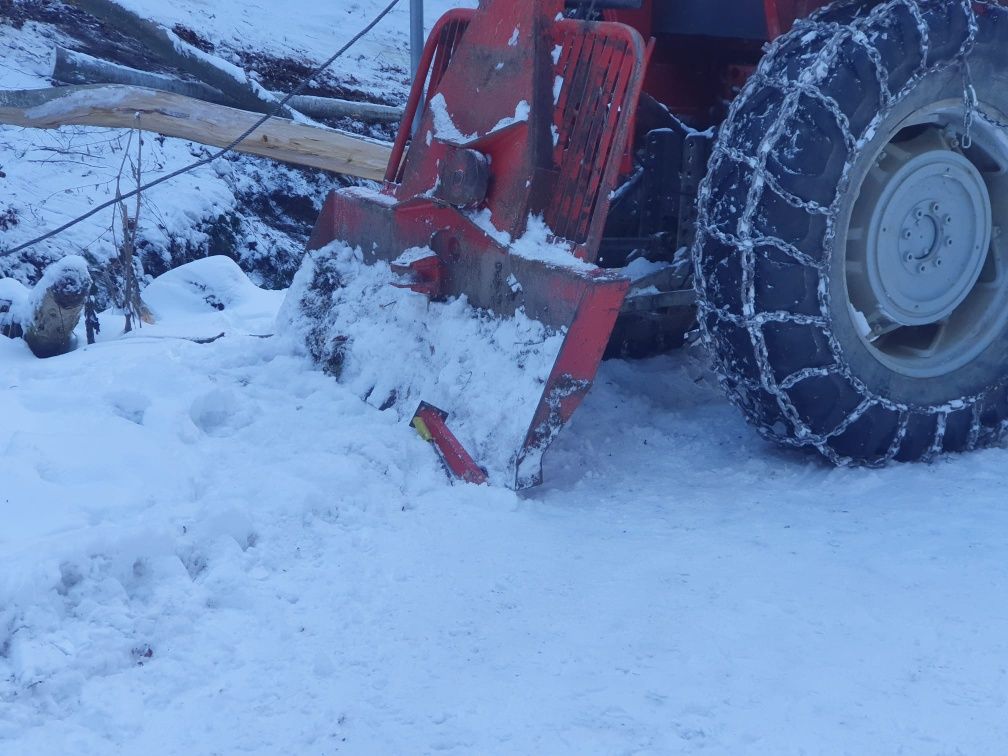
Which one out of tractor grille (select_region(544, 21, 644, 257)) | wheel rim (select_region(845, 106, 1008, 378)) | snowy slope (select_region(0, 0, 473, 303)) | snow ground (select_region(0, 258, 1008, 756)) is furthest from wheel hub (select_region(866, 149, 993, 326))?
snowy slope (select_region(0, 0, 473, 303))

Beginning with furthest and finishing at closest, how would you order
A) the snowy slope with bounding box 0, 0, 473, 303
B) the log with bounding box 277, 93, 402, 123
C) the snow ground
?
1. the log with bounding box 277, 93, 402, 123
2. the snowy slope with bounding box 0, 0, 473, 303
3. the snow ground

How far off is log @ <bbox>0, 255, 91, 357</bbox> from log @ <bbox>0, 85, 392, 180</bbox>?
202 cm

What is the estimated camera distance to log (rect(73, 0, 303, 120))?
6574 mm

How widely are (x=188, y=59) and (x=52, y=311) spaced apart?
13.0ft

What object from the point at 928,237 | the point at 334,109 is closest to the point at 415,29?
the point at 334,109

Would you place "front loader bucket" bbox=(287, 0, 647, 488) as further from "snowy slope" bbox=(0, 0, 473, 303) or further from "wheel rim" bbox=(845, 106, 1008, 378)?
"snowy slope" bbox=(0, 0, 473, 303)

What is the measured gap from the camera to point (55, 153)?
630 cm

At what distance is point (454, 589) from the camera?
2139 millimetres

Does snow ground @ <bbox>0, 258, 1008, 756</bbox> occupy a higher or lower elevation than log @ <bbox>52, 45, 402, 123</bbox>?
lower

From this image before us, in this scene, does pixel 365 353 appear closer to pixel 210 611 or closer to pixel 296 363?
pixel 296 363

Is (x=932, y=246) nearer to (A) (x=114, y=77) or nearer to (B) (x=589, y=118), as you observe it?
(B) (x=589, y=118)

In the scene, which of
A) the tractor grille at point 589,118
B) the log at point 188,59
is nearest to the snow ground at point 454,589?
the tractor grille at point 589,118

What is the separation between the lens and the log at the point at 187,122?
526cm

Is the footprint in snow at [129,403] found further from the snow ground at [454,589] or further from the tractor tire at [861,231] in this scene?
the tractor tire at [861,231]
